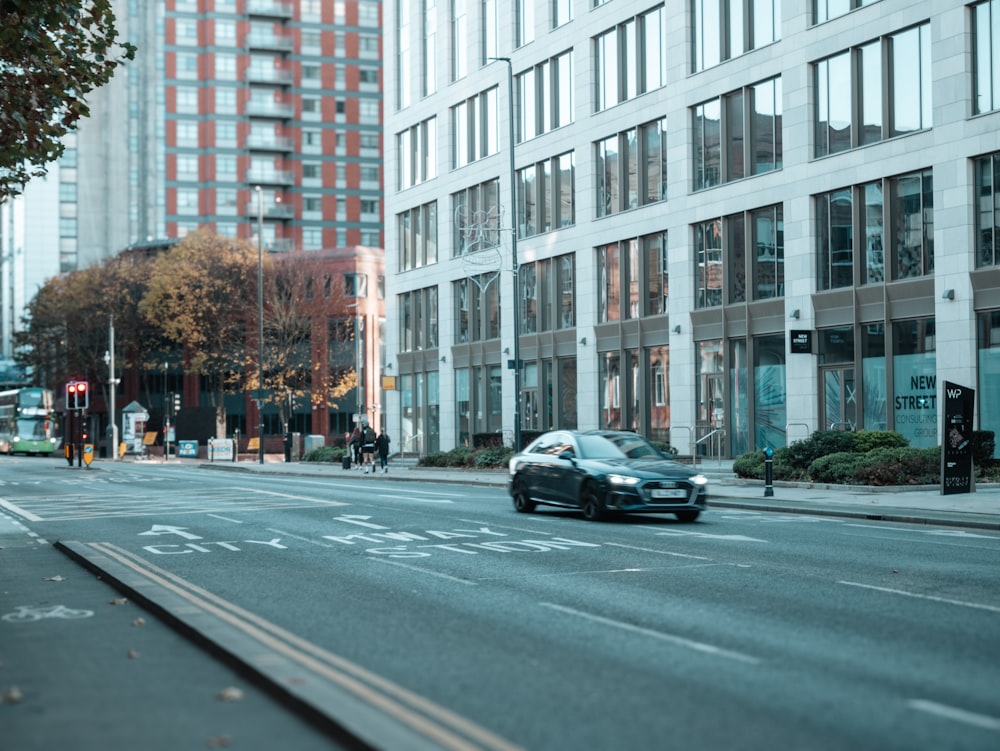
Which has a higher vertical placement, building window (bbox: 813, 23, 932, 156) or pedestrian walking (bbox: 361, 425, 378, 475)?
building window (bbox: 813, 23, 932, 156)

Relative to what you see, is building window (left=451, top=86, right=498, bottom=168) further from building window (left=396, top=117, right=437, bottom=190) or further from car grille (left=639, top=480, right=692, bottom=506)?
car grille (left=639, top=480, right=692, bottom=506)

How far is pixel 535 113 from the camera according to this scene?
50594 millimetres

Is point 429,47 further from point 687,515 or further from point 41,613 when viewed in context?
point 41,613

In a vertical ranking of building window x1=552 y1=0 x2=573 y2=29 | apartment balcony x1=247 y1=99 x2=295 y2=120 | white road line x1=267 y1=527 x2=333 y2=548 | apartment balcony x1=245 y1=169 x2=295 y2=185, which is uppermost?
apartment balcony x1=247 y1=99 x2=295 y2=120

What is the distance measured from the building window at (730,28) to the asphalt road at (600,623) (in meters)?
21.6

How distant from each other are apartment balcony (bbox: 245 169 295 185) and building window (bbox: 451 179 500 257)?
5486cm

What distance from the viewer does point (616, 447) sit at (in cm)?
2195

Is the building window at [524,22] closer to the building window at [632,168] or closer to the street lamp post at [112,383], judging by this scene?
the building window at [632,168]

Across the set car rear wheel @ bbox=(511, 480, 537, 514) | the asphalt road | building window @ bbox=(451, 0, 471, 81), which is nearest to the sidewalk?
the asphalt road

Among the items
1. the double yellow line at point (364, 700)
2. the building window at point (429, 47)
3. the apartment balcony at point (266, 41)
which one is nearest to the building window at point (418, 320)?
the building window at point (429, 47)

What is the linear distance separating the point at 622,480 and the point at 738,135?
21832mm

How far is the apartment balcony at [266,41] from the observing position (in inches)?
4247

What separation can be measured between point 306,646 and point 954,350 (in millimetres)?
25872

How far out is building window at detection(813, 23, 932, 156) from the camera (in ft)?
109
